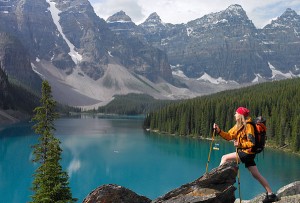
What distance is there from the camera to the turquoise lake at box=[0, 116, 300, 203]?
5580 cm

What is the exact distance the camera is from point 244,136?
46.0 feet

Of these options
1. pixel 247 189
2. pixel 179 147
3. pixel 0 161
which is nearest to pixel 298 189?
pixel 247 189

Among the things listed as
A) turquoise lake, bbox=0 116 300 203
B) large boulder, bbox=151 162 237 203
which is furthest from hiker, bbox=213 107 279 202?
turquoise lake, bbox=0 116 300 203

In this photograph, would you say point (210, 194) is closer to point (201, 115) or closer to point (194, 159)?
point (194, 159)

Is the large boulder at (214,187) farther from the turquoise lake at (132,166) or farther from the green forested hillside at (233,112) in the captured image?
the green forested hillside at (233,112)

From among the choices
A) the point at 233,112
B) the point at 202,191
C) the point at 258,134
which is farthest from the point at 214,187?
the point at 233,112

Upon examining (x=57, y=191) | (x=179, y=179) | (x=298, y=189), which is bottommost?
(x=179, y=179)

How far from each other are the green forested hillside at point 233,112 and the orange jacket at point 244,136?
80404 millimetres

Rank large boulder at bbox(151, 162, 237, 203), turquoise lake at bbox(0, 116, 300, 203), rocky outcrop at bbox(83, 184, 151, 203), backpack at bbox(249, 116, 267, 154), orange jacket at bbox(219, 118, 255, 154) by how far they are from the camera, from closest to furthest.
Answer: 1. orange jacket at bbox(219, 118, 255, 154)
2. backpack at bbox(249, 116, 267, 154)
3. large boulder at bbox(151, 162, 237, 203)
4. rocky outcrop at bbox(83, 184, 151, 203)
5. turquoise lake at bbox(0, 116, 300, 203)

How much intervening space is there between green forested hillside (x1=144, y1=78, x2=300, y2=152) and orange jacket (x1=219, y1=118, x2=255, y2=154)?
264 feet

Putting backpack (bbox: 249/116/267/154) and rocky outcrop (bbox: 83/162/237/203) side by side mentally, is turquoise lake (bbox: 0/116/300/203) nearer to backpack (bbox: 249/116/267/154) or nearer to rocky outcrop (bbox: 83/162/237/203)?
rocky outcrop (bbox: 83/162/237/203)

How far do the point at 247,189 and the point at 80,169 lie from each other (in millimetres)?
32370

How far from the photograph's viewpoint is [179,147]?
333 ft

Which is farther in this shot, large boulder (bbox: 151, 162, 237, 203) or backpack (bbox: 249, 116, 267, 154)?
large boulder (bbox: 151, 162, 237, 203)
